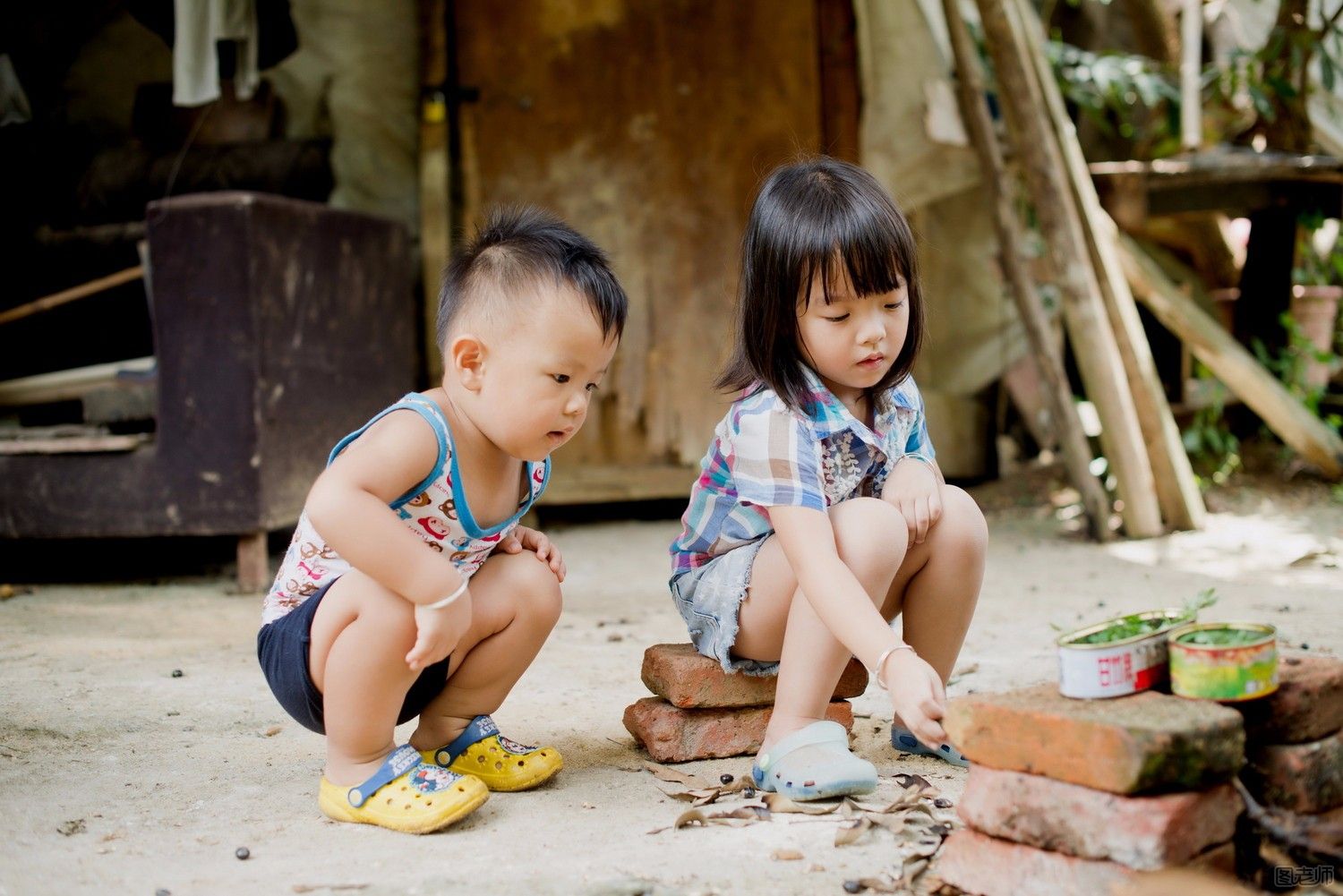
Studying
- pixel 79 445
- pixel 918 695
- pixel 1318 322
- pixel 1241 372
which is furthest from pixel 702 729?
pixel 1318 322

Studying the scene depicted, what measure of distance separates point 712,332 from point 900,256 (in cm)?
350

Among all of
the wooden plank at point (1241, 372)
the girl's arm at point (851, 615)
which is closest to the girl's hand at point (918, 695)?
the girl's arm at point (851, 615)

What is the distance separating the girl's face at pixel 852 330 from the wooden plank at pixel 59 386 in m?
3.01

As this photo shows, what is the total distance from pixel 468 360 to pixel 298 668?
21.4 inches

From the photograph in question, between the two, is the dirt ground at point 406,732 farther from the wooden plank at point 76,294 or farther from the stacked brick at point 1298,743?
the wooden plank at point 76,294

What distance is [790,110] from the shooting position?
5.45 metres

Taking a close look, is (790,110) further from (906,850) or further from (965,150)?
(906,850)

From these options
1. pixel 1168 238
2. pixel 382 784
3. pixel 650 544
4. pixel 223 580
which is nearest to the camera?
pixel 382 784

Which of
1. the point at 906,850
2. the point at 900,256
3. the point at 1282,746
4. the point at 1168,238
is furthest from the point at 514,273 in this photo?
the point at 1168,238

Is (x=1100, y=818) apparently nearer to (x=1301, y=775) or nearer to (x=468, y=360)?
(x=1301, y=775)

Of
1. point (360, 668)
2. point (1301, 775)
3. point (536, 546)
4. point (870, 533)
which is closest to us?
point (1301, 775)

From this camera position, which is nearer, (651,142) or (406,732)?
(406,732)

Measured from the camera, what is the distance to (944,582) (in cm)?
217

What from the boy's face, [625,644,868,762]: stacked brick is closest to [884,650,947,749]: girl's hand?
[625,644,868,762]: stacked brick
